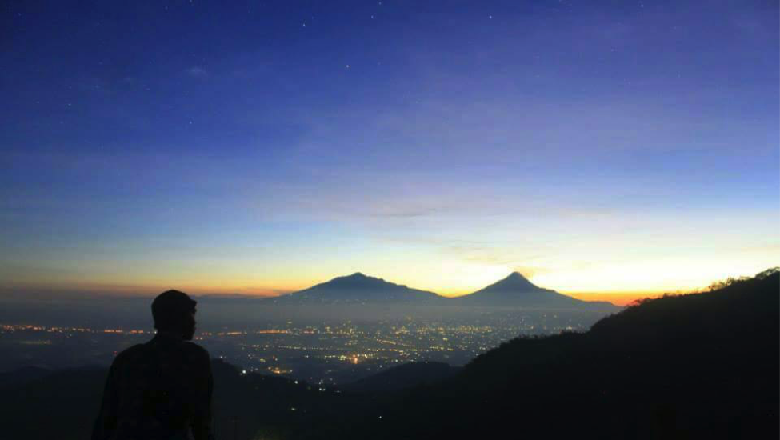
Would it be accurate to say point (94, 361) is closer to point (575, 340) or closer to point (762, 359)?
point (575, 340)

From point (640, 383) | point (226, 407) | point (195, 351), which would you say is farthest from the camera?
point (226, 407)

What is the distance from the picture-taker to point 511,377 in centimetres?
4044

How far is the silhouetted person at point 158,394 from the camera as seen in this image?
12.0 ft

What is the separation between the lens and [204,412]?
3891 mm

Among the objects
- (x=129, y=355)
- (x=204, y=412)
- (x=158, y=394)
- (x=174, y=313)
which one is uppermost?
(x=174, y=313)

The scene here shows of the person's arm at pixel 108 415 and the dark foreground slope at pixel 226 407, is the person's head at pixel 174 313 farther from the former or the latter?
the dark foreground slope at pixel 226 407

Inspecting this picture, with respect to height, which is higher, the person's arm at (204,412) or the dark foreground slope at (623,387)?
the person's arm at (204,412)

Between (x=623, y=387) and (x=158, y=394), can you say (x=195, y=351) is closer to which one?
(x=158, y=394)

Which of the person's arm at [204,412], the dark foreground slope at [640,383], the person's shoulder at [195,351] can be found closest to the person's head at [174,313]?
the person's shoulder at [195,351]

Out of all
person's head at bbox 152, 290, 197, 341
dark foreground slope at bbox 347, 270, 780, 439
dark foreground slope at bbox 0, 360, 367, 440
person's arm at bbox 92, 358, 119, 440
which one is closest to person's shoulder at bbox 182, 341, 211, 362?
person's head at bbox 152, 290, 197, 341

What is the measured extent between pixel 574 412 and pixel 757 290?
24136mm

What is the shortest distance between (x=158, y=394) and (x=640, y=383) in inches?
1245

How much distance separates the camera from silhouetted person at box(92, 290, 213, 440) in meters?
3.65

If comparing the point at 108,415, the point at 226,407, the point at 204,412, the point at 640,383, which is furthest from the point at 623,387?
the point at 226,407
